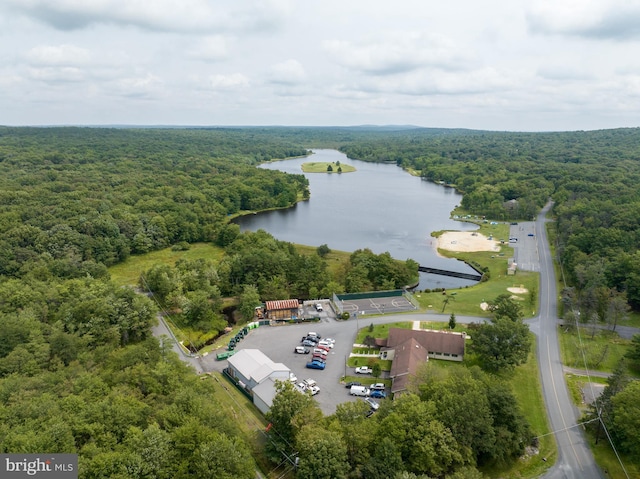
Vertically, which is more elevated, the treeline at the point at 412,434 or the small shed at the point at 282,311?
the treeline at the point at 412,434

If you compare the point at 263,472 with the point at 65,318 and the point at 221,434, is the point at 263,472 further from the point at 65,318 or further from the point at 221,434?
the point at 65,318

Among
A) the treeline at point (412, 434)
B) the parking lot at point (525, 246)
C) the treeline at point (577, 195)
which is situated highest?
the treeline at point (577, 195)

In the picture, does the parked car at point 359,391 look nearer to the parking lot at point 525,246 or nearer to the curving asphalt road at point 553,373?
the curving asphalt road at point 553,373

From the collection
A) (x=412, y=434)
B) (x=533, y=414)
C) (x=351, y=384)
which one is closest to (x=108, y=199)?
(x=351, y=384)

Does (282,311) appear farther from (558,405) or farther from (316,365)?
(558,405)

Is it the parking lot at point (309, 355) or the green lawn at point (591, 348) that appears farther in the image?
the green lawn at point (591, 348)

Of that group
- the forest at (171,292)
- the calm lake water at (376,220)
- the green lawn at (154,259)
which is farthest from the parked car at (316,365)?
the green lawn at (154,259)

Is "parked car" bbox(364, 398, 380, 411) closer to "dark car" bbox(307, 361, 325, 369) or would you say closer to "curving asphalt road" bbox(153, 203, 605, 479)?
"curving asphalt road" bbox(153, 203, 605, 479)
